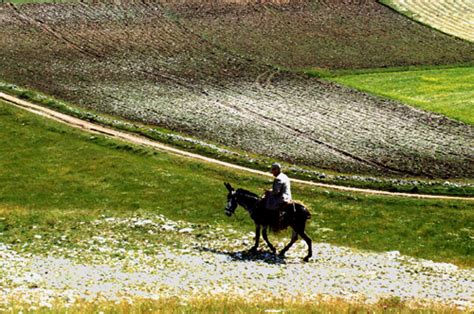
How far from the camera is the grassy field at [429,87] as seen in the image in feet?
257

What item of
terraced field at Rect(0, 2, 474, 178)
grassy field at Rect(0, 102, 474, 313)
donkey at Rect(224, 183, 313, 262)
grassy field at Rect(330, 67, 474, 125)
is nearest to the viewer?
donkey at Rect(224, 183, 313, 262)

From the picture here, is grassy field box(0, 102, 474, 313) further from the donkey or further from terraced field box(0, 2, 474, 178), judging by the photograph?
terraced field box(0, 2, 474, 178)

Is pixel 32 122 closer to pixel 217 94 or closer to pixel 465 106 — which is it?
pixel 217 94

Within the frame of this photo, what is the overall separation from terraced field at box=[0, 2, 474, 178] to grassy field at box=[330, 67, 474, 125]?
2.57 meters

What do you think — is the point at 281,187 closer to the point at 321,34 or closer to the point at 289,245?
the point at 289,245

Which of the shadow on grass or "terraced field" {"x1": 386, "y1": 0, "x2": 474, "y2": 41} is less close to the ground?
"terraced field" {"x1": 386, "y1": 0, "x2": 474, "y2": 41}

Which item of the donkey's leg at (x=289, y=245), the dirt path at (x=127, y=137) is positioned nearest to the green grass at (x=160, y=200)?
the dirt path at (x=127, y=137)

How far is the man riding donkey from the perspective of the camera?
3750 cm

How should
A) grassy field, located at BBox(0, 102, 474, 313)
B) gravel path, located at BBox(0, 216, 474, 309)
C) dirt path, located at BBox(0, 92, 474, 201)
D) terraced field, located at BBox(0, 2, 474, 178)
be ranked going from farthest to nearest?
terraced field, located at BBox(0, 2, 474, 178) → dirt path, located at BBox(0, 92, 474, 201) → grassy field, located at BBox(0, 102, 474, 313) → gravel path, located at BBox(0, 216, 474, 309)

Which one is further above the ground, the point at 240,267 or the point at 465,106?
the point at 465,106

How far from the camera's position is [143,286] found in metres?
32.0

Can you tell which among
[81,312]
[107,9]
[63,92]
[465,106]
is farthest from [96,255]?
[107,9]

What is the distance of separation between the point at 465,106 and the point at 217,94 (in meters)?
23.2

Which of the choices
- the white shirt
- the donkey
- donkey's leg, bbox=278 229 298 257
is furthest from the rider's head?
donkey's leg, bbox=278 229 298 257
